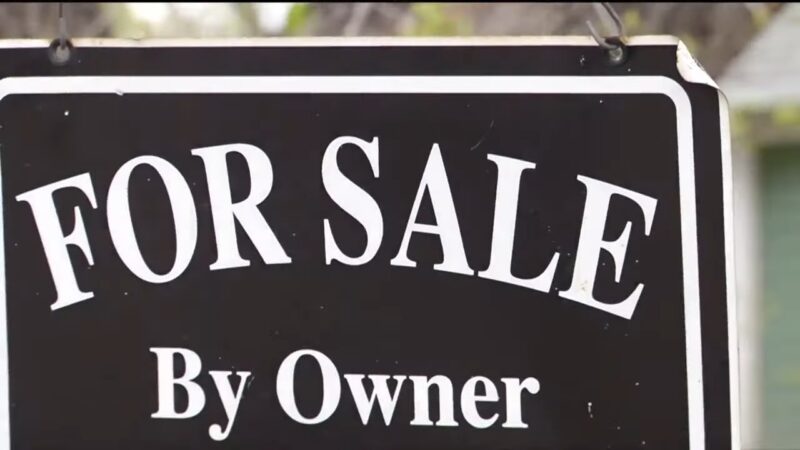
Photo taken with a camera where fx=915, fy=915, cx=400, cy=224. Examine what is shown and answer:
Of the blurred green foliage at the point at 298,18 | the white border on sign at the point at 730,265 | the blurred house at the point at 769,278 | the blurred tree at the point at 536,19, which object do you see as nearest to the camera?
the white border on sign at the point at 730,265

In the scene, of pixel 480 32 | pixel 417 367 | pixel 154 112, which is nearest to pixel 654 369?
pixel 417 367

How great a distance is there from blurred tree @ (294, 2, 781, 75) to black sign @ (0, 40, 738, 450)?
102cm

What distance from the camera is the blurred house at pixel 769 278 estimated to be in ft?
11.3

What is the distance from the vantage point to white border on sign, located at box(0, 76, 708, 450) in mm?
959

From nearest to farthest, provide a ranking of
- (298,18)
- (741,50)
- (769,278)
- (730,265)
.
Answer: (730,265) < (298,18) < (741,50) < (769,278)

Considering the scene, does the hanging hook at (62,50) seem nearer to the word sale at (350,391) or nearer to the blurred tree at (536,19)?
the word sale at (350,391)

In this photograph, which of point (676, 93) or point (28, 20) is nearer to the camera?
point (676, 93)

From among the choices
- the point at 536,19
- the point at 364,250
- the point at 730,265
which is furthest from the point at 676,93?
the point at 536,19

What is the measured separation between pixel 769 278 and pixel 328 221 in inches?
120

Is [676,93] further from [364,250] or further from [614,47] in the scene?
[364,250]

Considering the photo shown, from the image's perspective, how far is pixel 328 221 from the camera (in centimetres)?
100

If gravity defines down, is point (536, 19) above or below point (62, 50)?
above

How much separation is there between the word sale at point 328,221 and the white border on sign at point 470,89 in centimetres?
5

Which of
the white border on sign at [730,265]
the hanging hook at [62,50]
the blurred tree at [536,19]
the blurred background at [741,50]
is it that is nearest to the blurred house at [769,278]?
the blurred background at [741,50]
